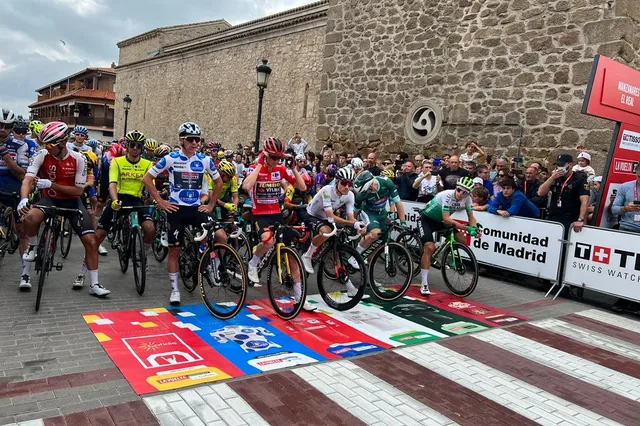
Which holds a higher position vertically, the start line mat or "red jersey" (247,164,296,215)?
"red jersey" (247,164,296,215)

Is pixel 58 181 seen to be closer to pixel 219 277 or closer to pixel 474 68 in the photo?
pixel 219 277

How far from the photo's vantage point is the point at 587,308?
7770 mm

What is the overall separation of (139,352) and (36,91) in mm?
115278

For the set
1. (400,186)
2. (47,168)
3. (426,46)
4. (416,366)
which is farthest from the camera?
(426,46)

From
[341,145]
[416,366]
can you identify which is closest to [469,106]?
[341,145]

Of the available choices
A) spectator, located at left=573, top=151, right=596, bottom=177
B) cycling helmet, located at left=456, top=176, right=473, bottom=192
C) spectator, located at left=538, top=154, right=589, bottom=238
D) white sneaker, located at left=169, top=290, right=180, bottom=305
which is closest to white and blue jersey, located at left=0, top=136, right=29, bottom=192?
white sneaker, located at left=169, top=290, right=180, bottom=305

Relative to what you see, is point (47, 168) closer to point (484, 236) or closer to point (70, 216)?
point (70, 216)

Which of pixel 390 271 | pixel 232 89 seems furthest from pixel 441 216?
pixel 232 89

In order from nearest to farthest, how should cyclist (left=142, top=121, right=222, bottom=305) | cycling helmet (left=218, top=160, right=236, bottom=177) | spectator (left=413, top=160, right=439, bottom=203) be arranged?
cyclist (left=142, top=121, right=222, bottom=305) → cycling helmet (left=218, top=160, right=236, bottom=177) → spectator (left=413, top=160, right=439, bottom=203)

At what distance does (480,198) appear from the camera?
31.9 ft

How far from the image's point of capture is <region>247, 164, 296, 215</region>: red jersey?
21.1 ft

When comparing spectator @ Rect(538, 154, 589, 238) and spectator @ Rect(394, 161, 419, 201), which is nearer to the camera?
spectator @ Rect(538, 154, 589, 238)

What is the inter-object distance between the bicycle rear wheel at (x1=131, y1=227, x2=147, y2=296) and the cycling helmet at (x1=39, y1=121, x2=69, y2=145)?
56.8 inches

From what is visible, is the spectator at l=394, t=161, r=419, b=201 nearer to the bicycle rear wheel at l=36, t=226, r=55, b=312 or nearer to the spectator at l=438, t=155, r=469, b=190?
the spectator at l=438, t=155, r=469, b=190
